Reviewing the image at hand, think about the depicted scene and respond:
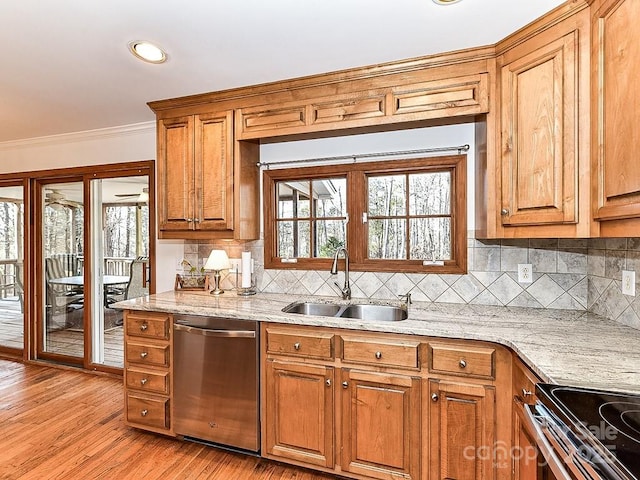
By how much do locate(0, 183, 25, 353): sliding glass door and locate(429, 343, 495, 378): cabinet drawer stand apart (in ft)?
14.5

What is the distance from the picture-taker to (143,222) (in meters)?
3.49

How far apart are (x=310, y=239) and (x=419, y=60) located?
1.42 meters

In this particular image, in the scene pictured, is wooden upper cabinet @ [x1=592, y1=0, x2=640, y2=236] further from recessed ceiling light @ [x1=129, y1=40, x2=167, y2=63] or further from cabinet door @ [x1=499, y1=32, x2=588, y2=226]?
recessed ceiling light @ [x1=129, y1=40, x2=167, y2=63]

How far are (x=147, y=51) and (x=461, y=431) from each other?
101 inches

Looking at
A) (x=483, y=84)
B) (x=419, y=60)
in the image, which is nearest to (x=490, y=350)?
(x=483, y=84)

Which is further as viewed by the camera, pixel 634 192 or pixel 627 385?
pixel 634 192

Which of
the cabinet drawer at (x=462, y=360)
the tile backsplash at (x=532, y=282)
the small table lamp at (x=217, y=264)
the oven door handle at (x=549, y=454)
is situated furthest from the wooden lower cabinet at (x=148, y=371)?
the oven door handle at (x=549, y=454)

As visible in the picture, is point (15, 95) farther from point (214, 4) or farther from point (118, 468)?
point (118, 468)

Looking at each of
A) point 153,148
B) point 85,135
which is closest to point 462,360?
point 153,148

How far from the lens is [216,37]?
1933 mm

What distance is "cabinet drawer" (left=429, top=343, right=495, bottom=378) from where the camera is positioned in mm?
1775

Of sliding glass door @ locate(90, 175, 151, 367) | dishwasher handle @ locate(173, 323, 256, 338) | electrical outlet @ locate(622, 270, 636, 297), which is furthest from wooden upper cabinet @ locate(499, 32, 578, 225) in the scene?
sliding glass door @ locate(90, 175, 151, 367)

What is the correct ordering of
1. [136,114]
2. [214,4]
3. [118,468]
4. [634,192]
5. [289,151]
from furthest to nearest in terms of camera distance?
[136,114] < [289,151] < [118,468] < [214,4] < [634,192]

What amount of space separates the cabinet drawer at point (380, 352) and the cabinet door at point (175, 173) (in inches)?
59.3
